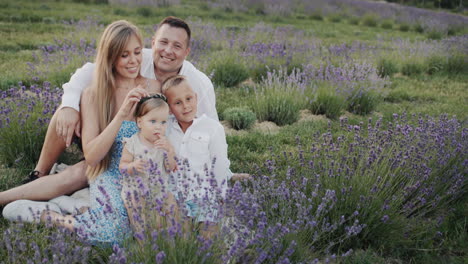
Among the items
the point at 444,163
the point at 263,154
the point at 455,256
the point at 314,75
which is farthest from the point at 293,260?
the point at 314,75

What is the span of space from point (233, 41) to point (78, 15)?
5329 mm

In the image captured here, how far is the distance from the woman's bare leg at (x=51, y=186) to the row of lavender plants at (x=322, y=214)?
1.48ft

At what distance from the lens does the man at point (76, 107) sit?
3.25 m

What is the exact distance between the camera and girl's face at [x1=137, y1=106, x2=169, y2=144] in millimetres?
2967

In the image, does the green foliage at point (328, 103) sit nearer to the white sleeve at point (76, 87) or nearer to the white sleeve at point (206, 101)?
the white sleeve at point (206, 101)

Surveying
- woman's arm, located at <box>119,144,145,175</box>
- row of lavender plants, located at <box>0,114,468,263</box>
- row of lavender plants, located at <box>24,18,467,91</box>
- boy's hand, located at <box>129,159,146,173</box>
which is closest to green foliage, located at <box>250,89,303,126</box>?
row of lavender plants, located at <box>24,18,467,91</box>

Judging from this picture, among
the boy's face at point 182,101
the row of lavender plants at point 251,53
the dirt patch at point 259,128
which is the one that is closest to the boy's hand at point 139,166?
the boy's face at point 182,101

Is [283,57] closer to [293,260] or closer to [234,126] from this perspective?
[234,126]

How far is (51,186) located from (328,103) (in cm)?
364

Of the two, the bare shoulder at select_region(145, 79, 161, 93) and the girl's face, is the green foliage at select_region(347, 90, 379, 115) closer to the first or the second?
the bare shoulder at select_region(145, 79, 161, 93)

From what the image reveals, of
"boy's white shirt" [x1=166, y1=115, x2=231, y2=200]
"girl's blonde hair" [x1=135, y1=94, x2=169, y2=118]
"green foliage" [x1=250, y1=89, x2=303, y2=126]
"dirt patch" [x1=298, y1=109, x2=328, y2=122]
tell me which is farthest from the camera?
"dirt patch" [x1=298, y1=109, x2=328, y2=122]

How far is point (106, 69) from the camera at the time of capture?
3.20m

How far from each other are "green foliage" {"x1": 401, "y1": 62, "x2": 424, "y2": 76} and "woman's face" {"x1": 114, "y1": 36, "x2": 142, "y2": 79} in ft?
22.7

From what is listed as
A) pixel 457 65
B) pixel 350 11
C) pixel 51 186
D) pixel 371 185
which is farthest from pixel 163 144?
pixel 350 11
